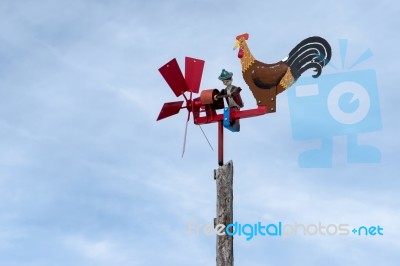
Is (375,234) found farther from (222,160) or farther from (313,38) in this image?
(313,38)

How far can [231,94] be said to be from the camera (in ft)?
25.4

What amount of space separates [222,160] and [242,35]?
68.4 inches

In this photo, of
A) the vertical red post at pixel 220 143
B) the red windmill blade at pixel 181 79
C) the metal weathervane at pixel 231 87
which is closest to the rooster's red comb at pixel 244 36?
the metal weathervane at pixel 231 87

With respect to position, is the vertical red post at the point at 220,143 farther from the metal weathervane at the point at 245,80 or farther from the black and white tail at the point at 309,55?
the black and white tail at the point at 309,55

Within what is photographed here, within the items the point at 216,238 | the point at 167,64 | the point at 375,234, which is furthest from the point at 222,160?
the point at 375,234

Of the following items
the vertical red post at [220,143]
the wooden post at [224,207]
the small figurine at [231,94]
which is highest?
the small figurine at [231,94]

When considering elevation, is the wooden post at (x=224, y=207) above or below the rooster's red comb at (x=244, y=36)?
below

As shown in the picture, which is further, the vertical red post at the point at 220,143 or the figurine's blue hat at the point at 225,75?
the figurine's blue hat at the point at 225,75

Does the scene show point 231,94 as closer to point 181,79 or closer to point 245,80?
point 245,80

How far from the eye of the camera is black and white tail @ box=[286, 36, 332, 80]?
24.9 feet

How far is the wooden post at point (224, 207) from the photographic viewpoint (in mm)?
7152

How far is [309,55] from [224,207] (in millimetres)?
2212

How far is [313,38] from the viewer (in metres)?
7.72

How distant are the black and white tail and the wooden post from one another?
148 cm
